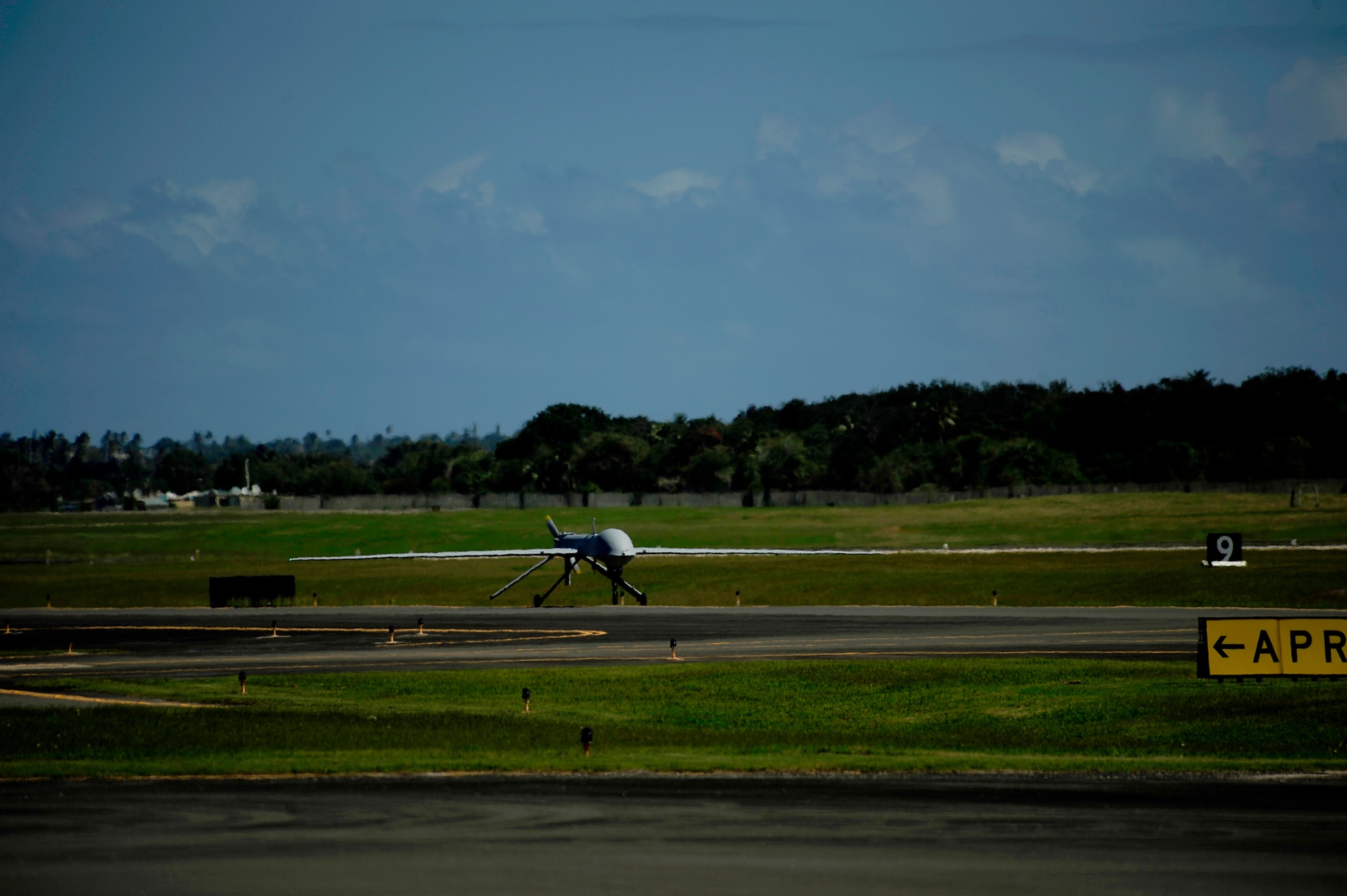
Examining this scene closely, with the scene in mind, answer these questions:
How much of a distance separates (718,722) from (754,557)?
224ft

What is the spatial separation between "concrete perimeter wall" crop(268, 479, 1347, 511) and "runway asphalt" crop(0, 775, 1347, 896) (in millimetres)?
126634

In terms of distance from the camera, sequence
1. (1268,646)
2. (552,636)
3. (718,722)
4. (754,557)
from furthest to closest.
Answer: (754,557) → (552,636) → (1268,646) → (718,722)

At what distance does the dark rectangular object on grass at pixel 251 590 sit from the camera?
76500mm

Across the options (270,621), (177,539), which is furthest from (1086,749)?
(177,539)

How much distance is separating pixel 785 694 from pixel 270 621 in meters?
38.1

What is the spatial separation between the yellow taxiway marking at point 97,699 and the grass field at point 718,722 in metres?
0.88

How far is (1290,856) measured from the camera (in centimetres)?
1728

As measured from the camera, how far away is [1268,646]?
110 feet

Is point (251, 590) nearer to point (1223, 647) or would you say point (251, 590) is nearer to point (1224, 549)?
point (1224, 549)

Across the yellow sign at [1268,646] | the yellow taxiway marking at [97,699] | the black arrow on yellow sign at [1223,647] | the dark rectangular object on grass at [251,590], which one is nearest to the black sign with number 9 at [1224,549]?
the yellow sign at [1268,646]

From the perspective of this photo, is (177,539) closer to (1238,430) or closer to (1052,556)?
(1052,556)

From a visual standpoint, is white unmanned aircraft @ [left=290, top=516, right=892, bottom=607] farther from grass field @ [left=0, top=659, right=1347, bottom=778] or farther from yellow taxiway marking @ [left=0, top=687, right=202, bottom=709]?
yellow taxiway marking @ [left=0, top=687, right=202, bottom=709]

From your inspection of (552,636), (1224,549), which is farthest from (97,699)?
(1224,549)

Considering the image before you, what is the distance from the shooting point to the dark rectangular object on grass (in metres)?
76.5
